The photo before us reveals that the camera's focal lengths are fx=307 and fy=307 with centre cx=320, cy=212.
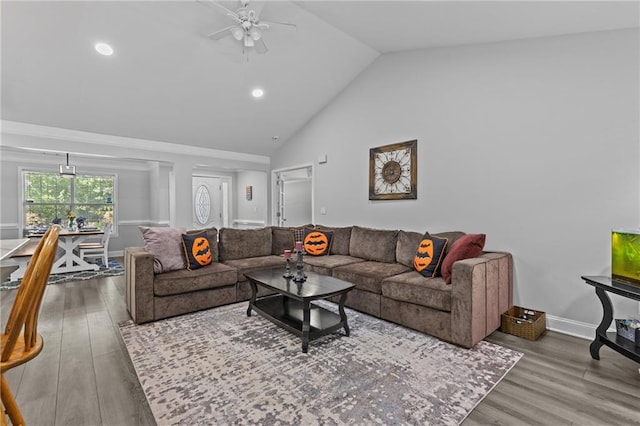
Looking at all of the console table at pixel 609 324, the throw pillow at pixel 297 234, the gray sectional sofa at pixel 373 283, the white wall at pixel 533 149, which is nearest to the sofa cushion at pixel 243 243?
the gray sectional sofa at pixel 373 283

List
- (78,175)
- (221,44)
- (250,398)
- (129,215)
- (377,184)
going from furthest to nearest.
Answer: (129,215)
(78,175)
(377,184)
(221,44)
(250,398)

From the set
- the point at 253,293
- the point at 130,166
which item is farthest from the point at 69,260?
the point at 253,293

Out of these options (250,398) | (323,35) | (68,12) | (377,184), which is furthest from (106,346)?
(323,35)

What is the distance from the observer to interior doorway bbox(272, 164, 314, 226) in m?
5.93

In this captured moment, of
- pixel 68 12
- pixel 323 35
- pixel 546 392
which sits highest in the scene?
pixel 323 35

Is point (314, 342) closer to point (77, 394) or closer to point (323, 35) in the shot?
point (77, 394)

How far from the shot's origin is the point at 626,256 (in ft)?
7.47

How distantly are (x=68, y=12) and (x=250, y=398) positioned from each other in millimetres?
3913

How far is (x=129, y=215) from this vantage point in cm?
759

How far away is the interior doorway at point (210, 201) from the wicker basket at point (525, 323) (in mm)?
7253

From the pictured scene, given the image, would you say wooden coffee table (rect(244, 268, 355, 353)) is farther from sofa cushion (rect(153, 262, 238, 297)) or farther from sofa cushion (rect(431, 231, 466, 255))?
sofa cushion (rect(431, 231, 466, 255))

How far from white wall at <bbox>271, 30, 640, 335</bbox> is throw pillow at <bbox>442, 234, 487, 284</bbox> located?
0.59 m

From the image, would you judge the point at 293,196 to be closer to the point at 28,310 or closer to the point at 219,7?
the point at 219,7

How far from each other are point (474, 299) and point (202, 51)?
13.2 ft
